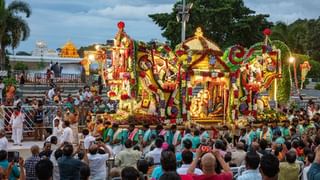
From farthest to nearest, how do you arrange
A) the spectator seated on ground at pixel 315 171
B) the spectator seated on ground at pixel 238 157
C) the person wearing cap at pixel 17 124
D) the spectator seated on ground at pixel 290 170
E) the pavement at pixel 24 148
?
1. the person wearing cap at pixel 17 124
2. the pavement at pixel 24 148
3. the spectator seated on ground at pixel 238 157
4. the spectator seated on ground at pixel 290 170
5. the spectator seated on ground at pixel 315 171

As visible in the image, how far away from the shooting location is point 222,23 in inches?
1742

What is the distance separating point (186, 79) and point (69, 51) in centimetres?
3578

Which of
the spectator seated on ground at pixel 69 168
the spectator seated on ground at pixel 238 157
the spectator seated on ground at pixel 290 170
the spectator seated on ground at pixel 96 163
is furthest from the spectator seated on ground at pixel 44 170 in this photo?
the spectator seated on ground at pixel 238 157

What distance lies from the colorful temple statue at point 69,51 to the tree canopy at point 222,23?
13.3m

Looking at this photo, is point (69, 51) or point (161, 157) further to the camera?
point (69, 51)

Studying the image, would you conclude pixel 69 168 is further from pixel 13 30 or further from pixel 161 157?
pixel 13 30

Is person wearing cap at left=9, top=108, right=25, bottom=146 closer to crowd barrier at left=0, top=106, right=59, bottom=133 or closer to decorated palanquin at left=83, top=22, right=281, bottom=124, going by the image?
crowd barrier at left=0, top=106, right=59, bottom=133

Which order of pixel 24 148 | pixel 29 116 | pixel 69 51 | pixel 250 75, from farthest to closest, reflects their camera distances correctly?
pixel 69 51 → pixel 250 75 → pixel 29 116 → pixel 24 148

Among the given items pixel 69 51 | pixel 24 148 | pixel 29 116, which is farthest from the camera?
pixel 69 51

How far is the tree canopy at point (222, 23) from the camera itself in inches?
1729

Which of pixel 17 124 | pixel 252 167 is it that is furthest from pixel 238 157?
pixel 17 124

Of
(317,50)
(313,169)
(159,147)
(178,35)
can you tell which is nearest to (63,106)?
(159,147)

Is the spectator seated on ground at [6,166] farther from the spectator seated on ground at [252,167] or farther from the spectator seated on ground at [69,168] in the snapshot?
the spectator seated on ground at [252,167]

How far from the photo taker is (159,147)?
34.1 feet
